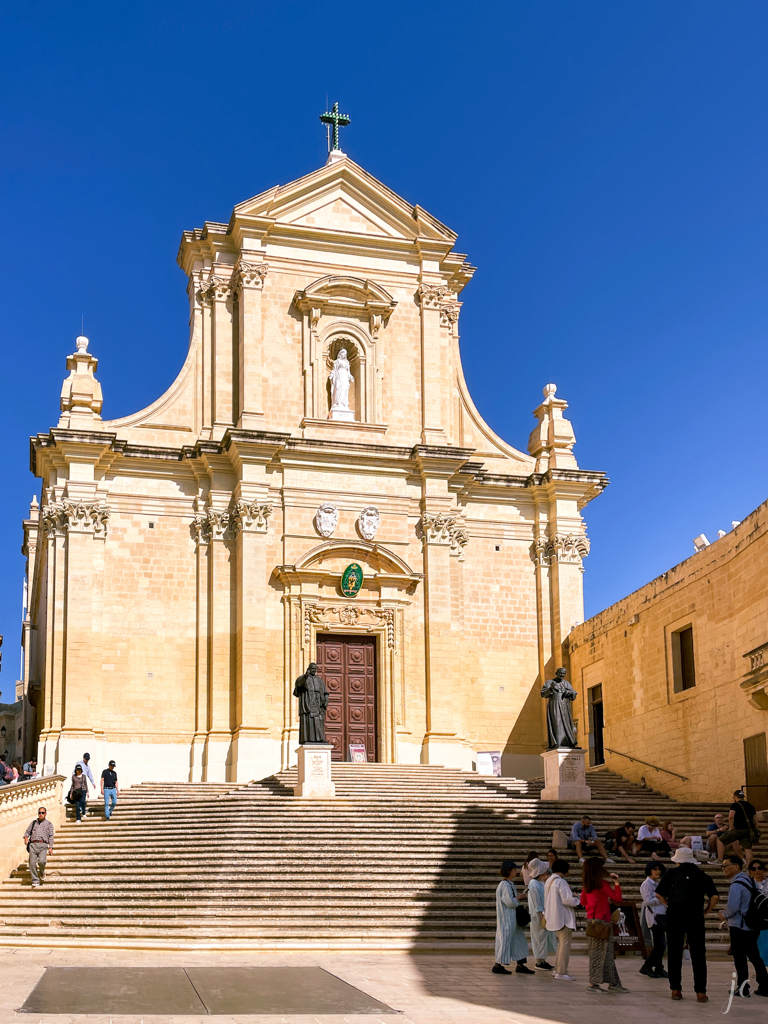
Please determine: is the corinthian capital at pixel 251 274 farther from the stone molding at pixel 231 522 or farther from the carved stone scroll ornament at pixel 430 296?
the stone molding at pixel 231 522

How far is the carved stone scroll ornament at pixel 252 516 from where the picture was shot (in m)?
28.3

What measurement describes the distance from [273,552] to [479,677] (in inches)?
225

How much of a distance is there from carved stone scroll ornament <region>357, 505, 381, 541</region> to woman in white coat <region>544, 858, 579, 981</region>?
52.3 feet

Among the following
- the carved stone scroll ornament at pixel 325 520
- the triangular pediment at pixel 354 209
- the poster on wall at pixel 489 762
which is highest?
the triangular pediment at pixel 354 209

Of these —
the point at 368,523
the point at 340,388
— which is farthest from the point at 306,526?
the point at 340,388

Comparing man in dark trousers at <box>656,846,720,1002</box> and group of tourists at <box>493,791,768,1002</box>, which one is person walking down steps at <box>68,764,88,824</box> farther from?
man in dark trousers at <box>656,846,720,1002</box>

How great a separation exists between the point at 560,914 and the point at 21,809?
11202 millimetres

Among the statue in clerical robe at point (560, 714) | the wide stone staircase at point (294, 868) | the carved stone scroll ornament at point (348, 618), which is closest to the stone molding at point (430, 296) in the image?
the carved stone scroll ornament at point (348, 618)

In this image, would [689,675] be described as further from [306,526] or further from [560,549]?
[306,526]

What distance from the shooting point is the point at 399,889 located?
1797 cm

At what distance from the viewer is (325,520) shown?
28969mm

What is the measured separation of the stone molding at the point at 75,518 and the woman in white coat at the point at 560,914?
54.5ft

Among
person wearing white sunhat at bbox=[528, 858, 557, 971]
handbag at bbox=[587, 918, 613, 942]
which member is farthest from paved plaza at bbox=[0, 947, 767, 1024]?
handbag at bbox=[587, 918, 613, 942]

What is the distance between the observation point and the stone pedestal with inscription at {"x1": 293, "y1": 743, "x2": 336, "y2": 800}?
2214 centimetres
